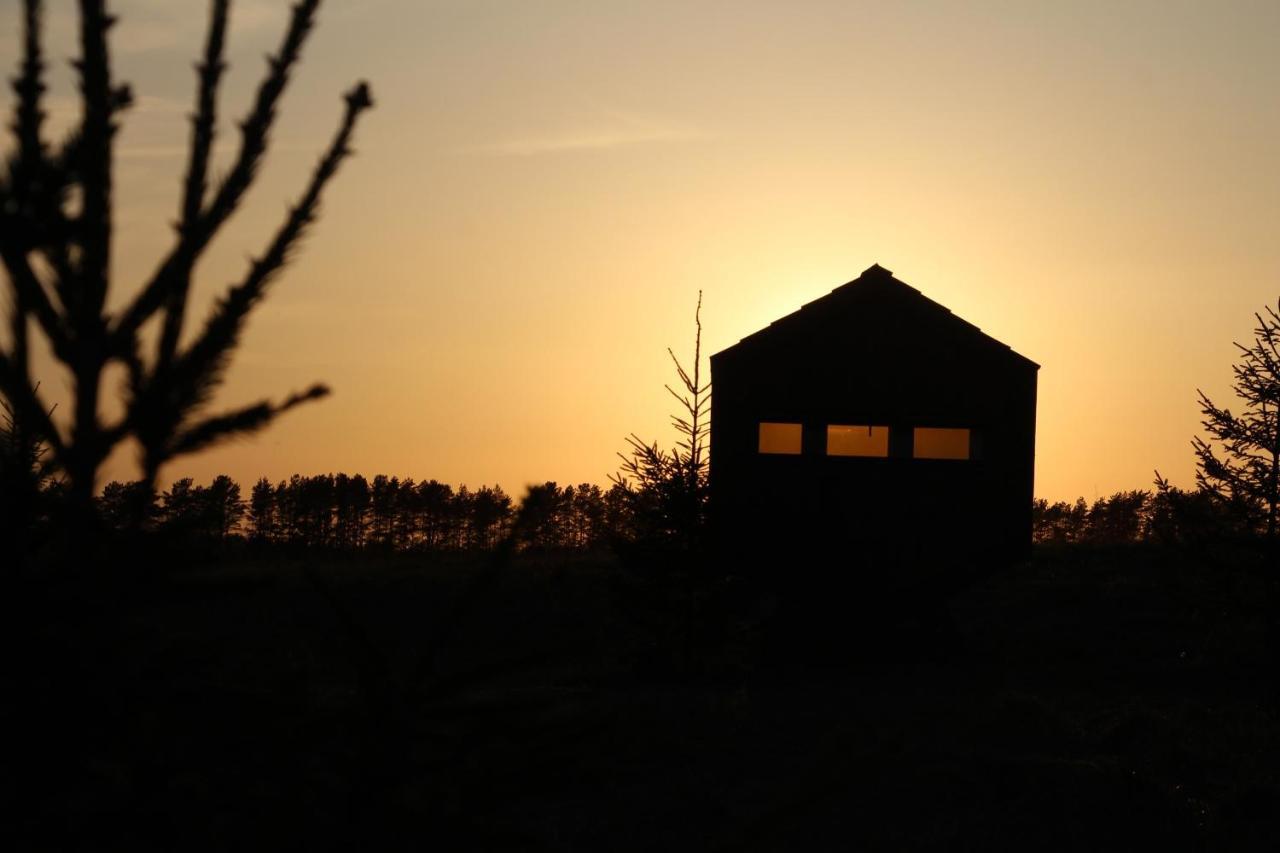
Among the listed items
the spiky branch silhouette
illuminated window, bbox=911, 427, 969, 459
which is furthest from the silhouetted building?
the spiky branch silhouette

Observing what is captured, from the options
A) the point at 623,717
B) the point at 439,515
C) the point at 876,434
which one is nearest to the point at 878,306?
the point at 876,434

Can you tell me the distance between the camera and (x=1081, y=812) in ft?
43.3

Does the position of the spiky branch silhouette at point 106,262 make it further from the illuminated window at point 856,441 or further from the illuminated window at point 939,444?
the illuminated window at point 939,444

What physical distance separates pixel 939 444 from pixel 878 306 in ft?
11.0

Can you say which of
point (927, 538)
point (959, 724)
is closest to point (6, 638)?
point (959, 724)

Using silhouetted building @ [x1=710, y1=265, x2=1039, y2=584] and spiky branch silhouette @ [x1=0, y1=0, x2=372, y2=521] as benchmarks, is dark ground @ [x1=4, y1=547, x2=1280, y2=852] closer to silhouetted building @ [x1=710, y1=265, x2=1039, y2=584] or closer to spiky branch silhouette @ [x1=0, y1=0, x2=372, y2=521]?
spiky branch silhouette @ [x1=0, y1=0, x2=372, y2=521]

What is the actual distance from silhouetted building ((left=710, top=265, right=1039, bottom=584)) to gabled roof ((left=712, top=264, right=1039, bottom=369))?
0.03 m

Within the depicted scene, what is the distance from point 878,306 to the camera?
2788cm

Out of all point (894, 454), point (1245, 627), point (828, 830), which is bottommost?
point (828, 830)

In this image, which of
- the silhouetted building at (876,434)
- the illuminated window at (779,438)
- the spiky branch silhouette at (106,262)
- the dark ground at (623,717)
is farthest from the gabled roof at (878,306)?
the spiky branch silhouette at (106,262)

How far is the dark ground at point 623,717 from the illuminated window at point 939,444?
158 inches

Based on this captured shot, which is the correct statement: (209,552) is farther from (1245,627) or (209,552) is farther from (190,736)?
(1245,627)

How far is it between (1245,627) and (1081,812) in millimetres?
11877

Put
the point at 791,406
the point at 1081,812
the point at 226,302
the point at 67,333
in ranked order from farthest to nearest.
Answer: the point at 791,406 < the point at 1081,812 < the point at 226,302 < the point at 67,333
